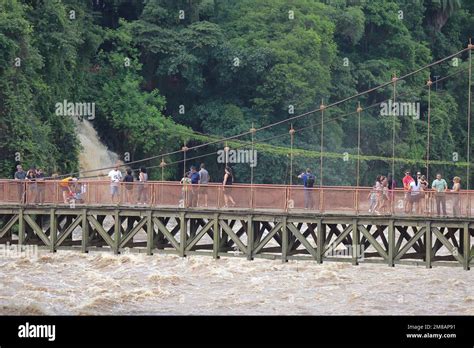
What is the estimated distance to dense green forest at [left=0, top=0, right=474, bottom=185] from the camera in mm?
82562

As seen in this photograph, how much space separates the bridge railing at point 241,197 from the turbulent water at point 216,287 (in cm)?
344

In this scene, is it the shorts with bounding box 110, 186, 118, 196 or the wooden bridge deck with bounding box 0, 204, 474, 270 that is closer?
the wooden bridge deck with bounding box 0, 204, 474, 270

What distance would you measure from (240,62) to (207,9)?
4.53m

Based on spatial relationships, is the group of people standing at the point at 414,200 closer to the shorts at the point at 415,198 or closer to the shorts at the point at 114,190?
the shorts at the point at 415,198

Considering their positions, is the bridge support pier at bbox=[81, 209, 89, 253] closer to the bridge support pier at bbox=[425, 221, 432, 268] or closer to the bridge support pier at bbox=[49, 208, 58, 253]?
the bridge support pier at bbox=[49, 208, 58, 253]

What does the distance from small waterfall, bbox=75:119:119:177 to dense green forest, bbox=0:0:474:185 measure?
134 cm

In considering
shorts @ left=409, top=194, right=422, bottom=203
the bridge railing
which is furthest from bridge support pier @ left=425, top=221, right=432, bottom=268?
shorts @ left=409, top=194, right=422, bottom=203

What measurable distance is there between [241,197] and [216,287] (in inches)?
327

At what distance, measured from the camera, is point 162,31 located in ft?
326

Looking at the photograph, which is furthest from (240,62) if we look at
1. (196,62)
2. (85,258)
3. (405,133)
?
(85,258)

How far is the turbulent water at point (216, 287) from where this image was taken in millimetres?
56094

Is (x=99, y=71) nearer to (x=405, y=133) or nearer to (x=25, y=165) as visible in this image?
(x=25, y=165)

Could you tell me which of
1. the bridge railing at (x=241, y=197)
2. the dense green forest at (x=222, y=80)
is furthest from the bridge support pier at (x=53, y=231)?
the dense green forest at (x=222, y=80)

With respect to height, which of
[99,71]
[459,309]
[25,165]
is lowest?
[459,309]
